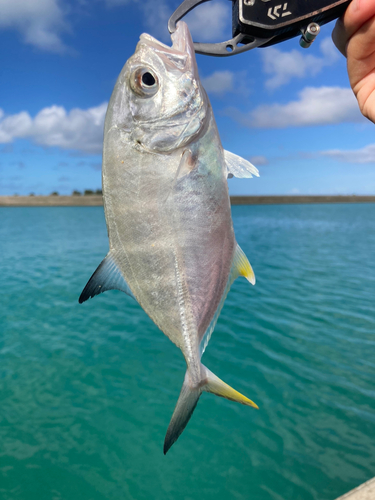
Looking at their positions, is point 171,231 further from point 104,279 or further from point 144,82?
point 144,82

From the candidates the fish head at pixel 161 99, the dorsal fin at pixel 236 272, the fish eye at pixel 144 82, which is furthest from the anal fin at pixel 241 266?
the fish eye at pixel 144 82

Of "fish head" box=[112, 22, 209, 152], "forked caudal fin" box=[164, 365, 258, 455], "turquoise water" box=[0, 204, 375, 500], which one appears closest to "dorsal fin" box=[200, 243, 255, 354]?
"forked caudal fin" box=[164, 365, 258, 455]

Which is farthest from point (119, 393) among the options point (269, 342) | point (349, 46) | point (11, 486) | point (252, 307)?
point (349, 46)

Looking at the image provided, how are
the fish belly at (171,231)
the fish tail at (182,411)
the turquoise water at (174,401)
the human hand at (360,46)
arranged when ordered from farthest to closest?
the turquoise water at (174,401) → the human hand at (360,46) → the fish tail at (182,411) → the fish belly at (171,231)

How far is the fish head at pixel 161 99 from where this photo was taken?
56.6 inches

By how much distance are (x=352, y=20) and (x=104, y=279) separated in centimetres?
164

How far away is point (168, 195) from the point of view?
4.55 feet

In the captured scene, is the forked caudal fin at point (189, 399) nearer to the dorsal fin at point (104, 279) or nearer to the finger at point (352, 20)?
the dorsal fin at point (104, 279)

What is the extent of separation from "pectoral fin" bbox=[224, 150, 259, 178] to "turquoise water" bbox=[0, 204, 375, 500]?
17.2 feet

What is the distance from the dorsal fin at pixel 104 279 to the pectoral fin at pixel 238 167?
25.6 inches

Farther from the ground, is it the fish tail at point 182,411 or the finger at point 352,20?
the finger at point 352,20

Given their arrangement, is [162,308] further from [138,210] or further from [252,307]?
[252,307]

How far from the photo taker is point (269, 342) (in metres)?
9.93

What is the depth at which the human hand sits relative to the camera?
1.63m
